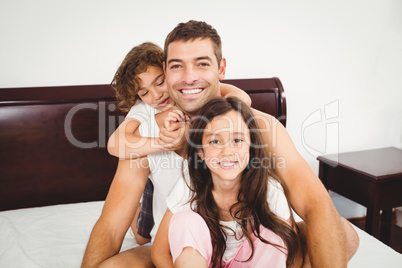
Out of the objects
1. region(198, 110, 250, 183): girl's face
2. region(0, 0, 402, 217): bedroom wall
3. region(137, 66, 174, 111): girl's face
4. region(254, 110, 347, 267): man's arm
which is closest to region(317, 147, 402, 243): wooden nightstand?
region(0, 0, 402, 217): bedroom wall

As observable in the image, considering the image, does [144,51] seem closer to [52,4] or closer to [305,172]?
[52,4]

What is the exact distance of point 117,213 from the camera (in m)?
1.25

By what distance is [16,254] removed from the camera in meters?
1.32

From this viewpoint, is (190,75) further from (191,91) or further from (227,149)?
(227,149)

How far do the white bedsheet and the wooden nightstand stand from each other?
45 cm

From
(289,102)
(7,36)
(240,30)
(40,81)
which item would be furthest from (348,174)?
(7,36)

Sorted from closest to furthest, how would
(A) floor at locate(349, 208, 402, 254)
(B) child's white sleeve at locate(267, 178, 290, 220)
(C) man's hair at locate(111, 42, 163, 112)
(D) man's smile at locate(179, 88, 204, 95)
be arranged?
1. (B) child's white sleeve at locate(267, 178, 290, 220)
2. (D) man's smile at locate(179, 88, 204, 95)
3. (C) man's hair at locate(111, 42, 163, 112)
4. (A) floor at locate(349, 208, 402, 254)

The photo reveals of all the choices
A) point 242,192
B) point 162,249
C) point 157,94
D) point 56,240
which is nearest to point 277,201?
point 242,192

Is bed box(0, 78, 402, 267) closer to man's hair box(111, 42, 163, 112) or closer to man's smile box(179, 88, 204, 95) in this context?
man's hair box(111, 42, 163, 112)

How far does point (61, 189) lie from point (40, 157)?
8.6 inches

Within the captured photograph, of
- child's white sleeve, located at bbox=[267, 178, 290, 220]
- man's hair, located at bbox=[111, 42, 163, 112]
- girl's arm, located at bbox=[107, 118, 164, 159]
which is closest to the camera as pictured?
child's white sleeve, located at bbox=[267, 178, 290, 220]

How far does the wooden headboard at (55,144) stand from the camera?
5.82ft

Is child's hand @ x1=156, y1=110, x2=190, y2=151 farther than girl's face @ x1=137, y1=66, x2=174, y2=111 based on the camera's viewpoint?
No

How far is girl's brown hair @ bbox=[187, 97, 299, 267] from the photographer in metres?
1.04
